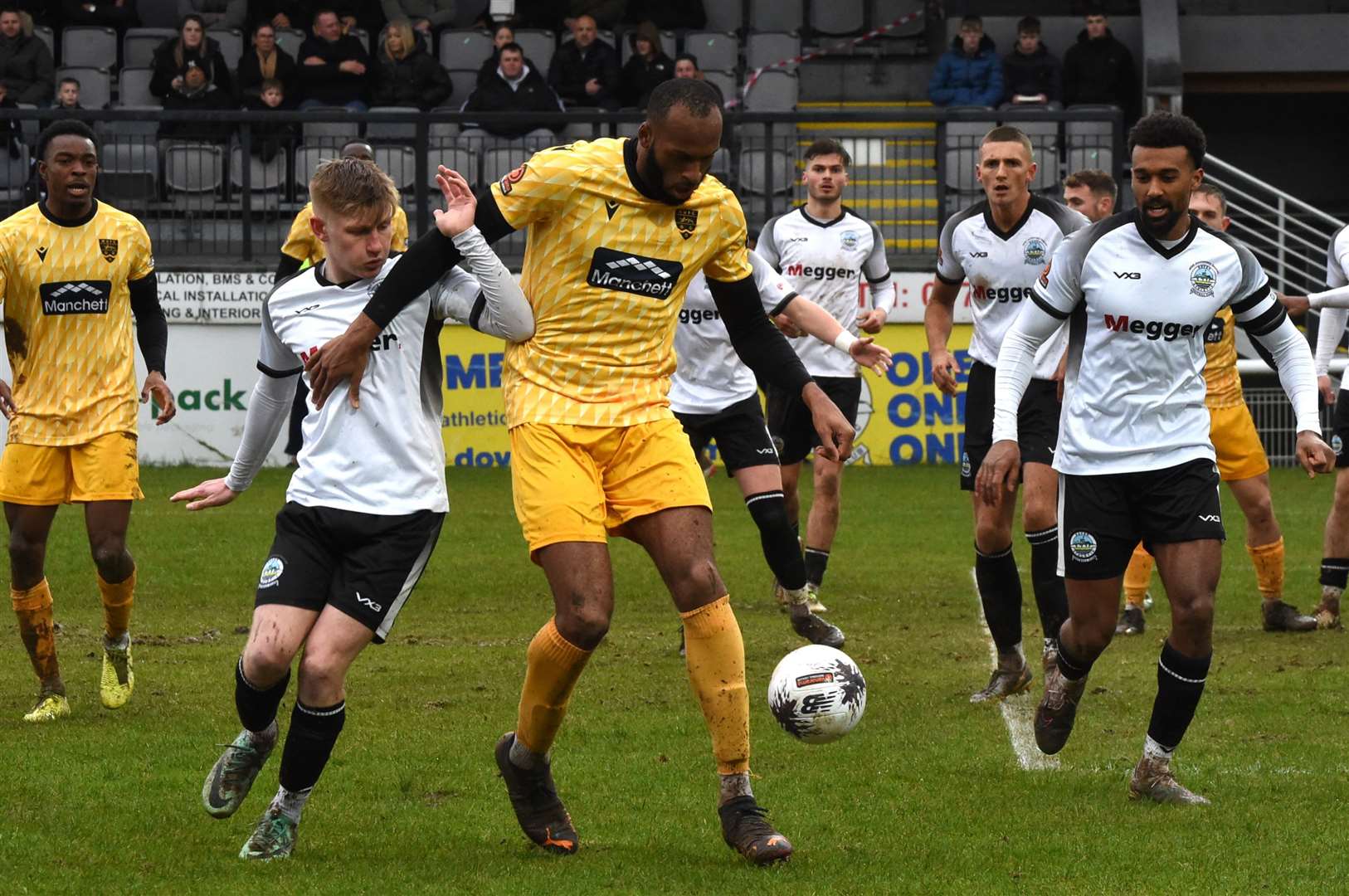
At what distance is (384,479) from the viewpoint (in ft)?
18.5

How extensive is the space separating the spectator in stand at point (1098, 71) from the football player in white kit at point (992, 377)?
1354 centimetres

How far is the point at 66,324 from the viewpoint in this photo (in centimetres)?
820

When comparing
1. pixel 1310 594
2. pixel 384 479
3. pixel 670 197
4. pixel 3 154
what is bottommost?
pixel 1310 594

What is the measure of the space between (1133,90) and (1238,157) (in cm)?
425

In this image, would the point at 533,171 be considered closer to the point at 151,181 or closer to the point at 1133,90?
the point at 151,181

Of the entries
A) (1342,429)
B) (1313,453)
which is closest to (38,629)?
(1313,453)

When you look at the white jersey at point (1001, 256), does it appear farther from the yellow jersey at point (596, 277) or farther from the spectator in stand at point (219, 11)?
the spectator in stand at point (219, 11)

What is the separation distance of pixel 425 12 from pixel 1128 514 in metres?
18.5

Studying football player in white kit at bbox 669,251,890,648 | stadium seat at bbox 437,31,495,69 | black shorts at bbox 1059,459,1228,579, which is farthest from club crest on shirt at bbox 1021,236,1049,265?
stadium seat at bbox 437,31,495,69

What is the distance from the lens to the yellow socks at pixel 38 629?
805cm

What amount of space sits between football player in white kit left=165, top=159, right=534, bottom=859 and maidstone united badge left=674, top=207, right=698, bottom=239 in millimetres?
545

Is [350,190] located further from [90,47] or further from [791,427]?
[90,47]

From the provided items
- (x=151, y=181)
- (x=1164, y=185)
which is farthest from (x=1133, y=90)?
(x=1164, y=185)

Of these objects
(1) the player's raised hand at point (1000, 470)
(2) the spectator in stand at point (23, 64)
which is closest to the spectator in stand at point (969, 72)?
(2) the spectator in stand at point (23, 64)
